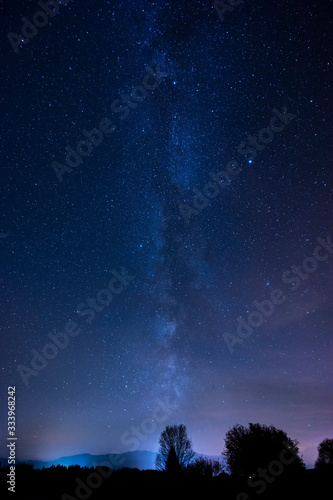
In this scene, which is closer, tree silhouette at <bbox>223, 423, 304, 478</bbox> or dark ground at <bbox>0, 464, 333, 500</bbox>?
dark ground at <bbox>0, 464, 333, 500</bbox>

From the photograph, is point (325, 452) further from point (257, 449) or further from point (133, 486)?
point (133, 486)

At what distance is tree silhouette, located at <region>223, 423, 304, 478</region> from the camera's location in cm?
3081

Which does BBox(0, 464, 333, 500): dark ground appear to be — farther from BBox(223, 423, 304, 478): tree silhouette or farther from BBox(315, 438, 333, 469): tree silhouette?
BBox(315, 438, 333, 469): tree silhouette

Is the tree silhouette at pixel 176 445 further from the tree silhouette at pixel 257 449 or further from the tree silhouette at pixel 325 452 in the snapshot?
the tree silhouette at pixel 325 452

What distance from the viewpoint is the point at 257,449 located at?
108ft

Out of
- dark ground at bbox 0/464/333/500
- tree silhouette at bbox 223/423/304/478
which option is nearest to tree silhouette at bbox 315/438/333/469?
tree silhouette at bbox 223/423/304/478

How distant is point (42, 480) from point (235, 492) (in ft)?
46.8

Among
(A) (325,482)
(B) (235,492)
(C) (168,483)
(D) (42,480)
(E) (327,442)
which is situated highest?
(D) (42,480)

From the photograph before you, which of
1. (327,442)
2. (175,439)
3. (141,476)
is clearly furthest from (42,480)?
(327,442)

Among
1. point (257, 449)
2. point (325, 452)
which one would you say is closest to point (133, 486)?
point (257, 449)

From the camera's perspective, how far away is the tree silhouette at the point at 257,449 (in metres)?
30.8

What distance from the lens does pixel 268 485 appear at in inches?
945

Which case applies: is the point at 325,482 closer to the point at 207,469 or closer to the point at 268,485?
the point at 268,485

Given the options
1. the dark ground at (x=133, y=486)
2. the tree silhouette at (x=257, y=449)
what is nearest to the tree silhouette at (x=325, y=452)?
the tree silhouette at (x=257, y=449)
